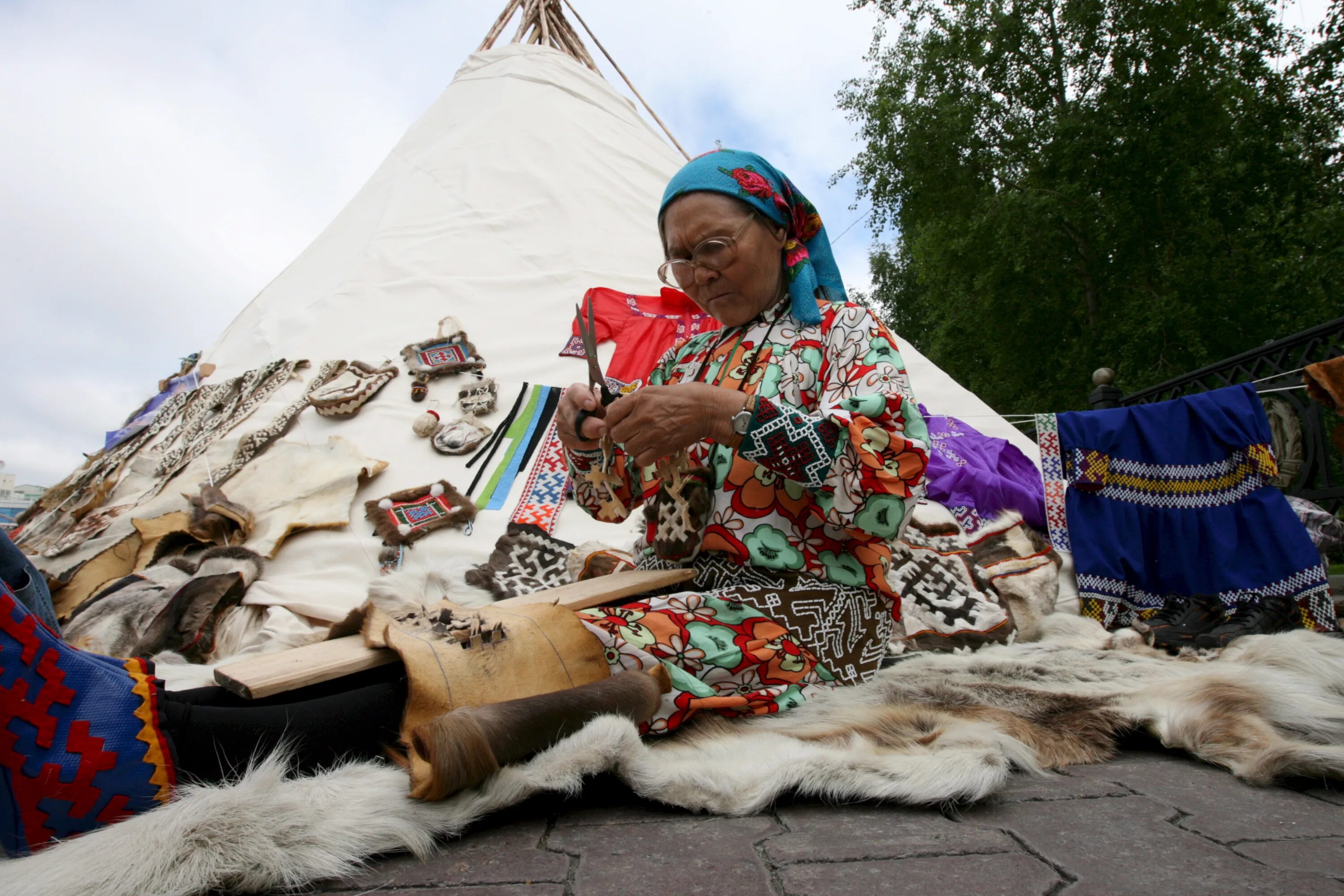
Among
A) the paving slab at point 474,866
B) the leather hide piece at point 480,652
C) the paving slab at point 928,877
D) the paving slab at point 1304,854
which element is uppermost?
the leather hide piece at point 480,652

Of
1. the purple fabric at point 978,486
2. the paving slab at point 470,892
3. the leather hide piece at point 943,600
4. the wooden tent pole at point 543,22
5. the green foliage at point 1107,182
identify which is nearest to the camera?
the paving slab at point 470,892

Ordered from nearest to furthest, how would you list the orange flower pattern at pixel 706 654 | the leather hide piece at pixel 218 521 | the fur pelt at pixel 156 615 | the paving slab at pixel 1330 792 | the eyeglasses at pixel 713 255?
1. the paving slab at pixel 1330 792
2. the orange flower pattern at pixel 706 654
3. the eyeglasses at pixel 713 255
4. the fur pelt at pixel 156 615
5. the leather hide piece at pixel 218 521

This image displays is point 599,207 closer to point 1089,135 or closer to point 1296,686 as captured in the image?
point 1296,686

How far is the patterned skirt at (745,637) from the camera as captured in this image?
1144 mm

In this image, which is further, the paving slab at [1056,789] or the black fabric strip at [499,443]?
the black fabric strip at [499,443]

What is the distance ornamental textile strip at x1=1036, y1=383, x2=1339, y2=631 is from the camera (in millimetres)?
2492

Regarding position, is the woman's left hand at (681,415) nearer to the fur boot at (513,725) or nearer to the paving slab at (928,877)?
the fur boot at (513,725)

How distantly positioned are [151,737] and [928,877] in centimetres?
82

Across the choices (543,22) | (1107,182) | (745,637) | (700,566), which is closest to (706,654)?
(745,637)

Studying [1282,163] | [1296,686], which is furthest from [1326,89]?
[1296,686]

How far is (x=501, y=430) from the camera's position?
2963 mm

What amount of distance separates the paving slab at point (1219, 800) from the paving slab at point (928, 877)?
0.84ft

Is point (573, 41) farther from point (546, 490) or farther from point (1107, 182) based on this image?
point (1107, 182)

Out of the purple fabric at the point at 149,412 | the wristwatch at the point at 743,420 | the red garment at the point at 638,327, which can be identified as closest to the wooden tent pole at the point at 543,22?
the red garment at the point at 638,327
